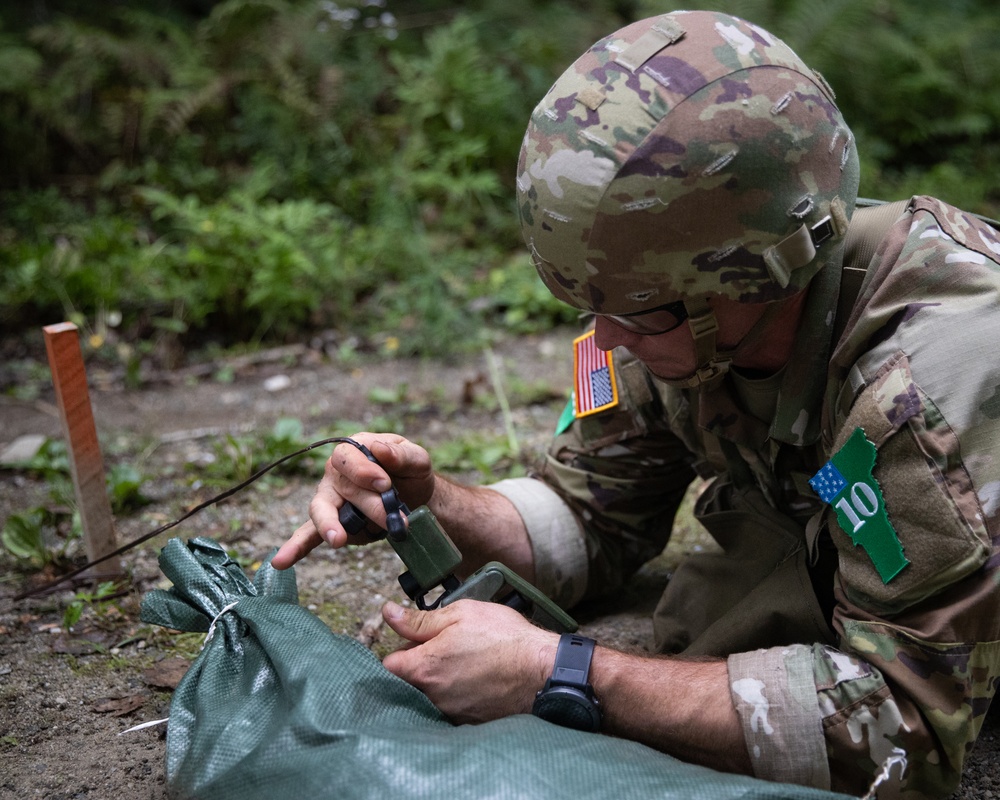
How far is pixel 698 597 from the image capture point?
2.29 metres

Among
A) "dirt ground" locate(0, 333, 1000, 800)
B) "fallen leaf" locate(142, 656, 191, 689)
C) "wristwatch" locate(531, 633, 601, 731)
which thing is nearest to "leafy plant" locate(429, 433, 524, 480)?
"dirt ground" locate(0, 333, 1000, 800)

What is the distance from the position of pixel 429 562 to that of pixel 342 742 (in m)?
0.44

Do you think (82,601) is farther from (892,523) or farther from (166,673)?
(892,523)

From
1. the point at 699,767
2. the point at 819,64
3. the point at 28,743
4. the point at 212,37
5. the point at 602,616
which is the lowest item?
the point at 602,616

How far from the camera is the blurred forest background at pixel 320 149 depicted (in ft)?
15.9

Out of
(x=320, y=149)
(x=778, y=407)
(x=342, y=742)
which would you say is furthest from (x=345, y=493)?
(x=320, y=149)

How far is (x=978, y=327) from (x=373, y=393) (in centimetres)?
279

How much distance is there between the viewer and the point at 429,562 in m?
1.90

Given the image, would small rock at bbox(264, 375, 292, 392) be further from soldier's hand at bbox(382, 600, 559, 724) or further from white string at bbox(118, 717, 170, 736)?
soldier's hand at bbox(382, 600, 559, 724)

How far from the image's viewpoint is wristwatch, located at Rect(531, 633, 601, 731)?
1708 millimetres

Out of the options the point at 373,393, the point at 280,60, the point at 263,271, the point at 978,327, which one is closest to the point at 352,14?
the point at 280,60

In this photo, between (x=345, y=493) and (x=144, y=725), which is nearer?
(x=345, y=493)

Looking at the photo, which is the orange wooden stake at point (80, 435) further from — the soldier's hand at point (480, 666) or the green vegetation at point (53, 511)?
the soldier's hand at point (480, 666)

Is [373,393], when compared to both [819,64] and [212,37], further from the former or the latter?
[819,64]
